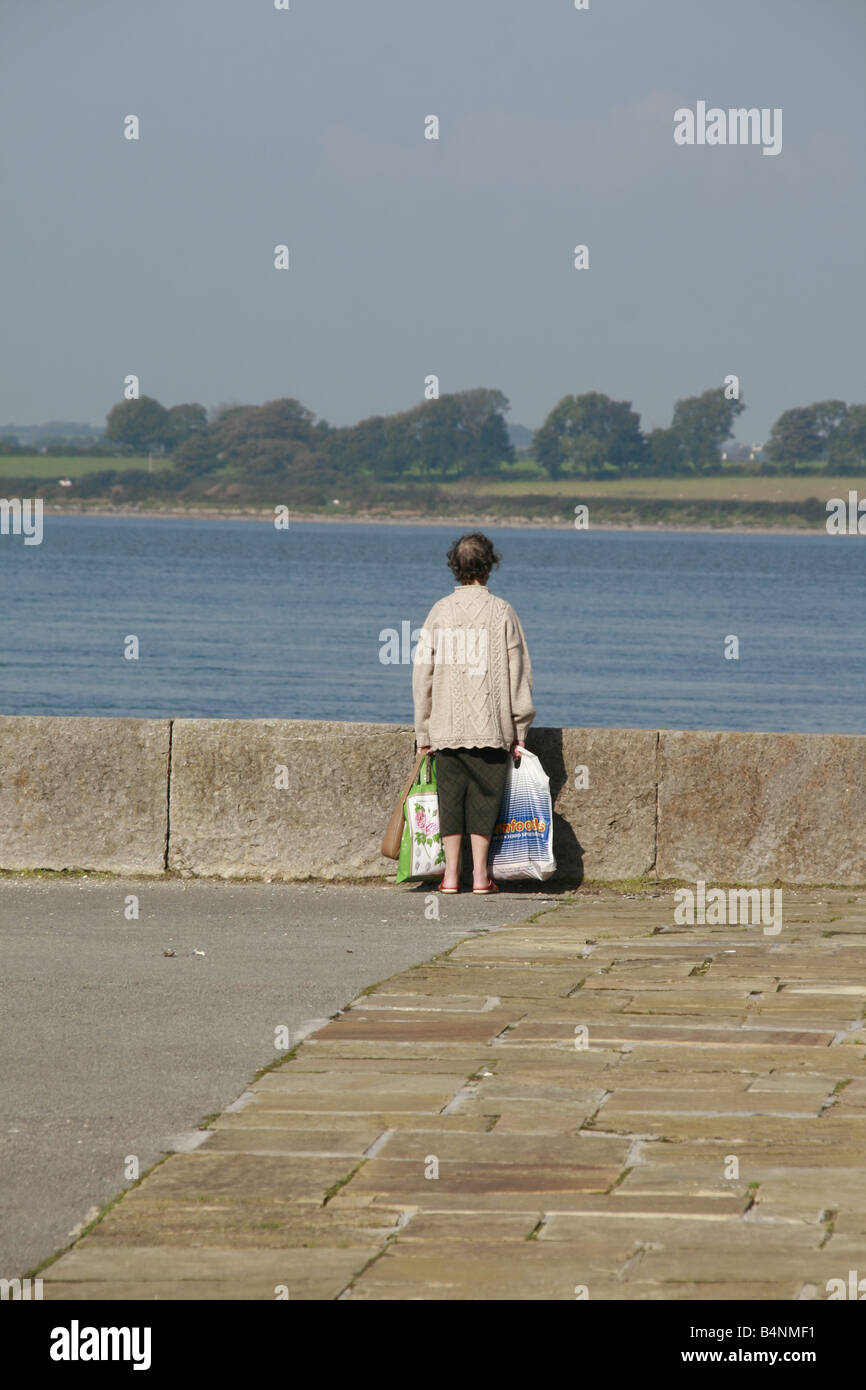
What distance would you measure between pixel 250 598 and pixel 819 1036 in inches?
2599

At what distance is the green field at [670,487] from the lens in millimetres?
A: 118312

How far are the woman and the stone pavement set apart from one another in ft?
5.03

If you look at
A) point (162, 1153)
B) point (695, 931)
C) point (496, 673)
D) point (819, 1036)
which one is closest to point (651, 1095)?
point (819, 1036)

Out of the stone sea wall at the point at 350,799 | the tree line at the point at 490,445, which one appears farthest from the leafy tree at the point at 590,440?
the stone sea wall at the point at 350,799

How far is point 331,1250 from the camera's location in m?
3.34

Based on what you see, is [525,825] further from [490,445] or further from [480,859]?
[490,445]

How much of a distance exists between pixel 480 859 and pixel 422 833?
0.27 metres

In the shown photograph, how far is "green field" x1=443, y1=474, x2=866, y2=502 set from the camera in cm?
11831

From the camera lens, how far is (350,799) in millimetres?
7746

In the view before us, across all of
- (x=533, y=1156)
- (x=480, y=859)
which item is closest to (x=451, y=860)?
(x=480, y=859)

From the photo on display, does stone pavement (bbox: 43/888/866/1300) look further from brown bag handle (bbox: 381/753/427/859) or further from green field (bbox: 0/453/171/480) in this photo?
green field (bbox: 0/453/171/480)

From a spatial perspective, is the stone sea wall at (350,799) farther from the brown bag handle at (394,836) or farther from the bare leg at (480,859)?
the bare leg at (480,859)

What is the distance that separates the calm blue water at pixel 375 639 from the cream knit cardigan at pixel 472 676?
2527 cm

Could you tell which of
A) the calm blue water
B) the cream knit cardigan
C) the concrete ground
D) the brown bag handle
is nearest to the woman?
the cream knit cardigan
